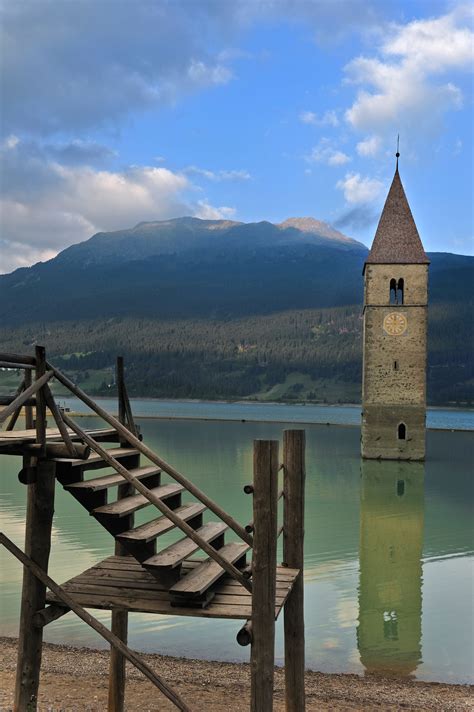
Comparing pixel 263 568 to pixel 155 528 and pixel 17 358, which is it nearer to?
pixel 155 528

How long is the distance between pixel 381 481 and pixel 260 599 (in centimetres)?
2780

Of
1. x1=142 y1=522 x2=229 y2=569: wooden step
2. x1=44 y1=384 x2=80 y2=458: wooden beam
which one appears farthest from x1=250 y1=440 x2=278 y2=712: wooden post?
x1=44 y1=384 x2=80 y2=458: wooden beam

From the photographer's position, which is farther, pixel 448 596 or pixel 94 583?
pixel 448 596

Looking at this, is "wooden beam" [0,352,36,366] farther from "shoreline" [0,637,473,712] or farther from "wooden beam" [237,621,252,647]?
"shoreline" [0,637,473,712]

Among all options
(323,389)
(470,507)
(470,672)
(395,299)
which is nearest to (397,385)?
(395,299)

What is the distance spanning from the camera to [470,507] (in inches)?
1012

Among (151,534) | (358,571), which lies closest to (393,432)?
(358,571)

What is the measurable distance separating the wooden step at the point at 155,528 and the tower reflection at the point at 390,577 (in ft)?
15.7

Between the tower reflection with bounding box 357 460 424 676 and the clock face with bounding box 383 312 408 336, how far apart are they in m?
11.0

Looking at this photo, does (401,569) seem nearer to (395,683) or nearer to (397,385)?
(395,683)

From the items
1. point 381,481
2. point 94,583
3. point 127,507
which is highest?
point 127,507

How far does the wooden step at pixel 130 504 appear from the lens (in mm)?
6230

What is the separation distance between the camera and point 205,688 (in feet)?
29.7

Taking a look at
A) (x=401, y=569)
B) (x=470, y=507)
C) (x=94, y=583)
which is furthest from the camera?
(x=470, y=507)
